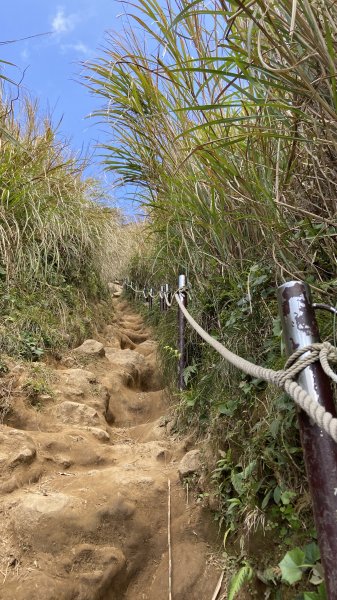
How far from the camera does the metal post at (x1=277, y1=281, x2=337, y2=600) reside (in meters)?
0.79

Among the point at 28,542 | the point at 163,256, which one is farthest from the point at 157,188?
the point at 28,542

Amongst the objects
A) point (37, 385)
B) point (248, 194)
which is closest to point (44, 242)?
point (37, 385)

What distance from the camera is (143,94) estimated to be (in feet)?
8.67

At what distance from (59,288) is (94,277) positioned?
2.88 ft

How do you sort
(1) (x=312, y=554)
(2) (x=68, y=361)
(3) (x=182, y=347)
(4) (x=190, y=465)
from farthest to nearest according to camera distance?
1. (2) (x=68, y=361)
2. (3) (x=182, y=347)
3. (4) (x=190, y=465)
4. (1) (x=312, y=554)

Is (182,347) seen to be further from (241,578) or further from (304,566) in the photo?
(304,566)

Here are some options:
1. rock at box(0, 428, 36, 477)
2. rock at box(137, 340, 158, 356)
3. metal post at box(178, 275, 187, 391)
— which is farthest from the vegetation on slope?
rock at box(137, 340, 158, 356)

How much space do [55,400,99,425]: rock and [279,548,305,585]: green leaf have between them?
172 centimetres

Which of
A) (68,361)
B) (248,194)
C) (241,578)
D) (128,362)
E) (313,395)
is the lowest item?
(241,578)

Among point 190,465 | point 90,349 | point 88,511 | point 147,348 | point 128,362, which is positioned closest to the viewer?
point 88,511

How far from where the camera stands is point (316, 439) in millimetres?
858

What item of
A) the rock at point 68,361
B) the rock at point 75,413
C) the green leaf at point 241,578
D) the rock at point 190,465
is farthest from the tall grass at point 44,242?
the green leaf at point 241,578

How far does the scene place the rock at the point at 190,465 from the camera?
6.67 feet

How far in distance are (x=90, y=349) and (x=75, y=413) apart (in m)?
1.07
